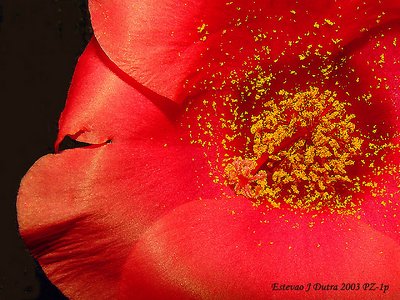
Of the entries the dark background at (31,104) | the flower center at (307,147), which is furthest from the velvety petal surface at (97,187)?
the dark background at (31,104)

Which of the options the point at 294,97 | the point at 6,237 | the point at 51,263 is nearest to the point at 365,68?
the point at 294,97

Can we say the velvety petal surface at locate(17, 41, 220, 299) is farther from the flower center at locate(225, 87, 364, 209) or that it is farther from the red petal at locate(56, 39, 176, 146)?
the flower center at locate(225, 87, 364, 209)

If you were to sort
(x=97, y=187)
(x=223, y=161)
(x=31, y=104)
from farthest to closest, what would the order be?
(x=31, y=104)
(x=223, y=161)
(x=97, y=187)

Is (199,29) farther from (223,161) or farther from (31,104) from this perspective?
(31,104)

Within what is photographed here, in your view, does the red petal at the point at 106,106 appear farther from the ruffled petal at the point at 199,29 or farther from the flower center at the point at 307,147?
the flower center at the point at 307,147

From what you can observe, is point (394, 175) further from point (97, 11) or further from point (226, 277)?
point (97, 11)

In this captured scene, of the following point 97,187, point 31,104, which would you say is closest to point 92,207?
point 97,187
